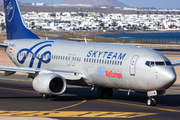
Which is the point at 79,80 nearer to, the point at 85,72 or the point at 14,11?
the point at 85,72

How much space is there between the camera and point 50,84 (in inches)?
1155

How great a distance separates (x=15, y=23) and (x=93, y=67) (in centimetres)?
1402

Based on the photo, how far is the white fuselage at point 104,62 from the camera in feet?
84.6

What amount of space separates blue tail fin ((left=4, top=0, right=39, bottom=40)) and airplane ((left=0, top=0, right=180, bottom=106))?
1423 mm

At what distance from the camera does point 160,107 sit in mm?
26562

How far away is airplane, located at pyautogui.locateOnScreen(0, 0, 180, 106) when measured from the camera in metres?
26.0

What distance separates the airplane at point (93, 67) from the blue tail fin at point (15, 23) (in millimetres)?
1423

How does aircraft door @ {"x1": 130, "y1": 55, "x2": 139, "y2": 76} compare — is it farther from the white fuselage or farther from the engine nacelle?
the engine nacelle

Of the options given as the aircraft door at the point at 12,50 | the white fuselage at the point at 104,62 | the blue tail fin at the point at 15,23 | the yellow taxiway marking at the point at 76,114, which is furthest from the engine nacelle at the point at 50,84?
the blue tail fin at the point at 15,23

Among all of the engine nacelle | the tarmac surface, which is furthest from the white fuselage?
the engine nacelle

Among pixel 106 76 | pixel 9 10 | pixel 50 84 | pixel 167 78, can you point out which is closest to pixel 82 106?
pixel 106 76

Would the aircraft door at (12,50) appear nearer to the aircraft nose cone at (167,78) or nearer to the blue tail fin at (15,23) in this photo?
the blue tail fin at (15,23)

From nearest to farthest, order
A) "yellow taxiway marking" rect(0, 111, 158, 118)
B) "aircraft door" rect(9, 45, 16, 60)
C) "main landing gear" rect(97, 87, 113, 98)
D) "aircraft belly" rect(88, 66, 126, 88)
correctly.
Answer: "yellow taxiway marking" rect(0, 111, 158, 118) → "aircraft belly" rect(88, 66, 126, 88) → "main landing gear" rect(97, 87, 113, 98) → "aircraft door" rect(9, 45, 16, 60)

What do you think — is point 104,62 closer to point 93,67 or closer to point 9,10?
point 93,67
